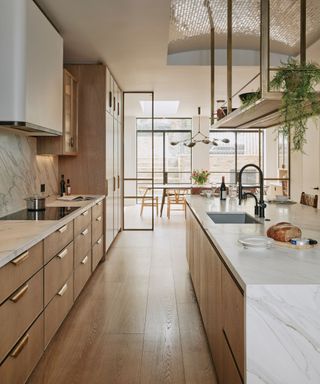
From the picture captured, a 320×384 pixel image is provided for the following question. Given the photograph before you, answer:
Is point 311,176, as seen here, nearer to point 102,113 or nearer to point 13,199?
point 102,113

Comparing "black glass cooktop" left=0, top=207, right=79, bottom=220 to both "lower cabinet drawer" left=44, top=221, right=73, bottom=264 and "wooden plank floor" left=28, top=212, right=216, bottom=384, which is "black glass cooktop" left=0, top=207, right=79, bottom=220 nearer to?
"lower cabinet drawer" left=44, top=221, right=73, bottom=264

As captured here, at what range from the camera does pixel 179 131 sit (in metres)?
11.6

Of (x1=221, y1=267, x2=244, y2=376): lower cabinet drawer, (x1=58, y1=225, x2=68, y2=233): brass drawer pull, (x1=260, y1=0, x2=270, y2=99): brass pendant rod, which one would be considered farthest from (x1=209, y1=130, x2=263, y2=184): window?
(x1=221, y1=267, x2=244, y2=376): lower cabinet drawer

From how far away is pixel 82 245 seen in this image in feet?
11.8

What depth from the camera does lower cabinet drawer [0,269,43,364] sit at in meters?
1.73

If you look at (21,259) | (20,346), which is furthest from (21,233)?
(20,346)

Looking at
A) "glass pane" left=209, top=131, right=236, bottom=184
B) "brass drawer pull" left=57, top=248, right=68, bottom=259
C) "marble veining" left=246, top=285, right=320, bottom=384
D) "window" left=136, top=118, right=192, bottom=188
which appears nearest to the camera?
"marble veining" left=246, top=285, right=320, bottom=384

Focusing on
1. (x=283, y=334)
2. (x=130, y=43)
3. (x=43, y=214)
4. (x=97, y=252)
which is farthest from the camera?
(x=97, y=252)

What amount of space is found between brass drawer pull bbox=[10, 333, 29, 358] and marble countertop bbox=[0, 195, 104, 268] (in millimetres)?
454

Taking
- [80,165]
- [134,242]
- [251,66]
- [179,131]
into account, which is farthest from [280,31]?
[179,131]

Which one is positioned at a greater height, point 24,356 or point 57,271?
point 57,271

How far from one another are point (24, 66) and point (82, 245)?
5.44 feet

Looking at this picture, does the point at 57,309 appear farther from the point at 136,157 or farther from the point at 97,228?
the point at 136,157

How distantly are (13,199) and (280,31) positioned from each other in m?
3.82
